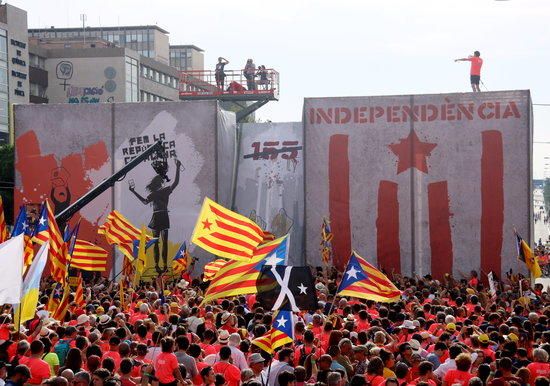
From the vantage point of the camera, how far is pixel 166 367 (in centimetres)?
1329

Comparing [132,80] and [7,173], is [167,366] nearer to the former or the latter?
[7,173]

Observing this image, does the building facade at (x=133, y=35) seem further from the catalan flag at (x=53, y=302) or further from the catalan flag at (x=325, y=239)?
the catalan flag at (x=53, y=302)

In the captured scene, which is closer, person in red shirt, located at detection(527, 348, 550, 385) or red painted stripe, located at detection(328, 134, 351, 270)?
person in red shirt, located at detection(527, 348, 550, 385)

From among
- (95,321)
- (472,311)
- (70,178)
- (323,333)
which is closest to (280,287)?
(323,333)

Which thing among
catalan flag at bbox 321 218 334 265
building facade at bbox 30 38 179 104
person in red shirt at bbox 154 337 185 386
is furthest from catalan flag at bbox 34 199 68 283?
building facade at bbox 30 38 179 104

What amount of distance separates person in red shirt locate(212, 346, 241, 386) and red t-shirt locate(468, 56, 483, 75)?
27978 mm

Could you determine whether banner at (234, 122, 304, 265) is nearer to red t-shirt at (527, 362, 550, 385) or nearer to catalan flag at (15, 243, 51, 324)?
catalan flag at (15, 243, 51, 324)

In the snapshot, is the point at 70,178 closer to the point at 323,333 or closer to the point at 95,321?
the point at 95,321

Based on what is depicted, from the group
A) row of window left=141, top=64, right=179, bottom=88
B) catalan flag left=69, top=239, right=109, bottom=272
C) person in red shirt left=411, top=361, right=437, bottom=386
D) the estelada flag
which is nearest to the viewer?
person in red shirt left=411, top=361, right=437, bottom=386

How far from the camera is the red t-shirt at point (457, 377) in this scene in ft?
42.1

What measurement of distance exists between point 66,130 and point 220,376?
2916 centimetres

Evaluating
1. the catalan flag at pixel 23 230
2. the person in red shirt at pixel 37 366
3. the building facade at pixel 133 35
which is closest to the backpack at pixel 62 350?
the person in red shirt at pixel 37 366

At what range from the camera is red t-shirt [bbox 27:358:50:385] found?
1254 centimetres

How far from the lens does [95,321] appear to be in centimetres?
1769
